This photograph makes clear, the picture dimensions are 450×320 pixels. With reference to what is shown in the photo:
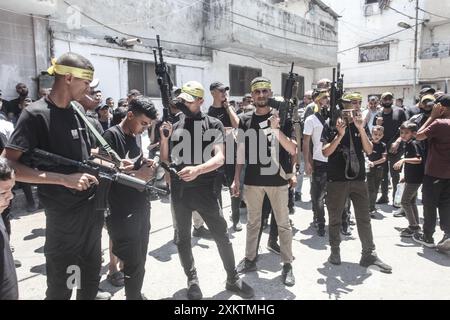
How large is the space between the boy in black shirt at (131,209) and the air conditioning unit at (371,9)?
29234mm

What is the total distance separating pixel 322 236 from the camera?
4.97 meters

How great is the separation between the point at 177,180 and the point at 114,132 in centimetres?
84

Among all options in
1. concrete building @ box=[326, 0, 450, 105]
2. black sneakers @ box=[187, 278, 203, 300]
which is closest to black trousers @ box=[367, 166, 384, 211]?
black sneakers @ box=[187, 278, 203, 300]

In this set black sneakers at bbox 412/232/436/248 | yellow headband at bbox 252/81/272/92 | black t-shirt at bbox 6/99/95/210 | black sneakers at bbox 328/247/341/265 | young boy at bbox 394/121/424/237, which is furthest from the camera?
young boy at bbox 394/121/424/237

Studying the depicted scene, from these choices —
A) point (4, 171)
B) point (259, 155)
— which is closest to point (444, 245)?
point (259, 155)

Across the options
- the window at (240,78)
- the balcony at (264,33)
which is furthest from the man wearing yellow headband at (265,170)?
the window at (240,78)

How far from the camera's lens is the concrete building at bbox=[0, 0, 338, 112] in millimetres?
7941

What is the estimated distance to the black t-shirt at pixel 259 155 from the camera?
3.60 meters

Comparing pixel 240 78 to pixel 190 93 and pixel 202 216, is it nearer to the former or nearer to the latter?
pixel 190 93

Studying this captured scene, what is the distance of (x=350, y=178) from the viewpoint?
3.88m

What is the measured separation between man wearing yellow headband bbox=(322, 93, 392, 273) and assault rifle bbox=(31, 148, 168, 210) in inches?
94.8

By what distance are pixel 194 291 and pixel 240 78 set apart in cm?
1157

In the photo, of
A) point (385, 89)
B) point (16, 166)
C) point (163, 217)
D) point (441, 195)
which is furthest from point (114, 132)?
point (385, 89)

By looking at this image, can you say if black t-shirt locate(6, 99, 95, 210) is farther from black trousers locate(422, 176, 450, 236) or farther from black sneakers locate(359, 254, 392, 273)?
black trousers locate(422, 176, 450, 236)
